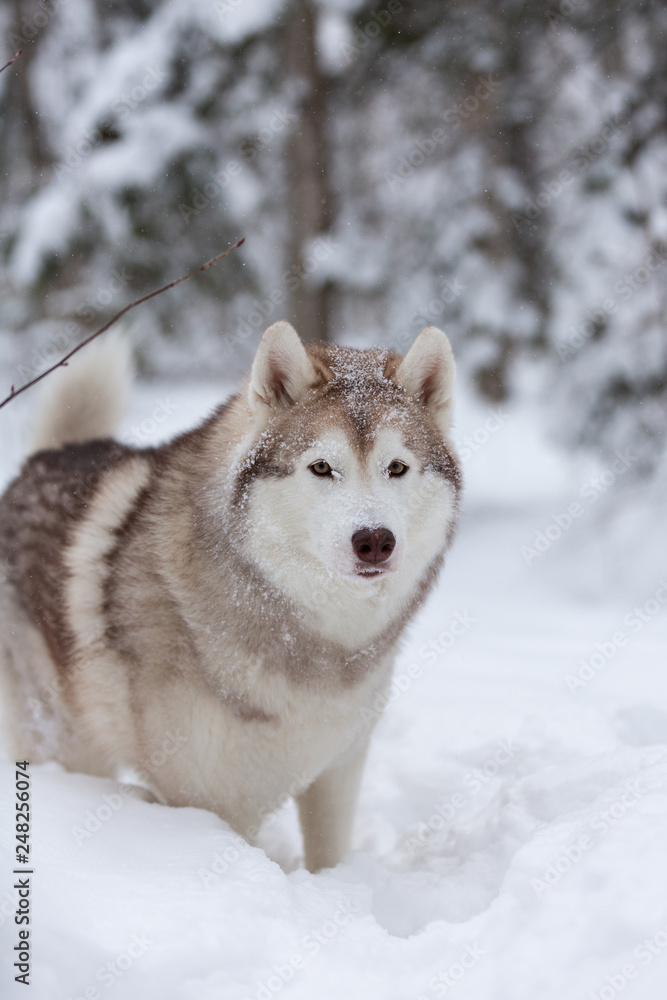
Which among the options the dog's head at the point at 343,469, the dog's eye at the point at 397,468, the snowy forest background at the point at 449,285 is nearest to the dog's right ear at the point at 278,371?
the dog's head at the point at 343,469

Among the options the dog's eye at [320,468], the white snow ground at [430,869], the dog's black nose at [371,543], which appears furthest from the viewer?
the dog's eye at [320,468]

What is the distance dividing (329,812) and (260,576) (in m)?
1.09

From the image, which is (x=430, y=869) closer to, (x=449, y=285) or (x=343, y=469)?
(x=343, y=469)

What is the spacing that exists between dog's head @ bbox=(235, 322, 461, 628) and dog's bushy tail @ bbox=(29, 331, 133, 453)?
116 centimetres

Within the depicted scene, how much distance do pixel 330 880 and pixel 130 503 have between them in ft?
4.50

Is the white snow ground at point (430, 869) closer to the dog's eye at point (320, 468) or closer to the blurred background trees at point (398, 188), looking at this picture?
the dog's eye at point (320, 468)

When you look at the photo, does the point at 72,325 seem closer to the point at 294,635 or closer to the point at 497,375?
the point at 497,375

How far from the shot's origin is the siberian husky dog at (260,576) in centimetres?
228

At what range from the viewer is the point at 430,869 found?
2.68 m

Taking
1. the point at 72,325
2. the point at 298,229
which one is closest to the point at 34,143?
the point at 72,325

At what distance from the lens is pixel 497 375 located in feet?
23.2

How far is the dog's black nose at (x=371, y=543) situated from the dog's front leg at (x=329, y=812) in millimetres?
1057

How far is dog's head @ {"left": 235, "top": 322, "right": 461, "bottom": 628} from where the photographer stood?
7.10 ft

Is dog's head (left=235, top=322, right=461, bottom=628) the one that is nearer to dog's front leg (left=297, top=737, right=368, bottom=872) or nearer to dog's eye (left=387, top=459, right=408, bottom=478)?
dog's eye (left=387, top=459, right=408, bottom=478)
